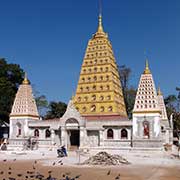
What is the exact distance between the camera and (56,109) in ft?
170

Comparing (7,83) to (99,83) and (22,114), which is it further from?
(99,83)

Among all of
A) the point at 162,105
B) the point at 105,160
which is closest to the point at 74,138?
the point at 162,105

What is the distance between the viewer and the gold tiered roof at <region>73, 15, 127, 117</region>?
118 feet

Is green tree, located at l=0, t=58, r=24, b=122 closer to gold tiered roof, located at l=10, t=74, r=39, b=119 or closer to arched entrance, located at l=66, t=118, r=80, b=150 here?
gold tiered roof, located at l=10, t=74, r=39, b=119

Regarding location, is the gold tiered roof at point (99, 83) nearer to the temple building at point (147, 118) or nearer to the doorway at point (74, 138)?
the doorway at point (74, 138)

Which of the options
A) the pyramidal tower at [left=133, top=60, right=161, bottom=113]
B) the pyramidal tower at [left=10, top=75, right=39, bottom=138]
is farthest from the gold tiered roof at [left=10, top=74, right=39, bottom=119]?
the pyramidal tower at [left=133, top=60, right=161, bottom=113]

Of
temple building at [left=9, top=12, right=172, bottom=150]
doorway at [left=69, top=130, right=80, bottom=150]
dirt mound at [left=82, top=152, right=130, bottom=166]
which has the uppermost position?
temple building at [left=9, top=12, right=172, bottom=150]

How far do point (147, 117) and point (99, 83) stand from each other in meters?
8.81

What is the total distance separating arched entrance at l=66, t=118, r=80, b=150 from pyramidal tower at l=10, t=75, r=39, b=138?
16.3ft

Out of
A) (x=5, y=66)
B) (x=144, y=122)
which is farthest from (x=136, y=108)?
(x=5, y=66)

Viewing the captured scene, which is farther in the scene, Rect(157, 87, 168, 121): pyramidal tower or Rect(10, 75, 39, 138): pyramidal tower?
Rect(157, 87, 168, 121): pyramidal tower

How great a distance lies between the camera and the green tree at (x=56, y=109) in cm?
5159

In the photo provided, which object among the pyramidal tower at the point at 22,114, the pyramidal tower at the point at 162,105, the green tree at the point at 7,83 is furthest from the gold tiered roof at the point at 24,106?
the pyramidal tower at the point at 162,105

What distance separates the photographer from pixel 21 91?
36.2 metres
